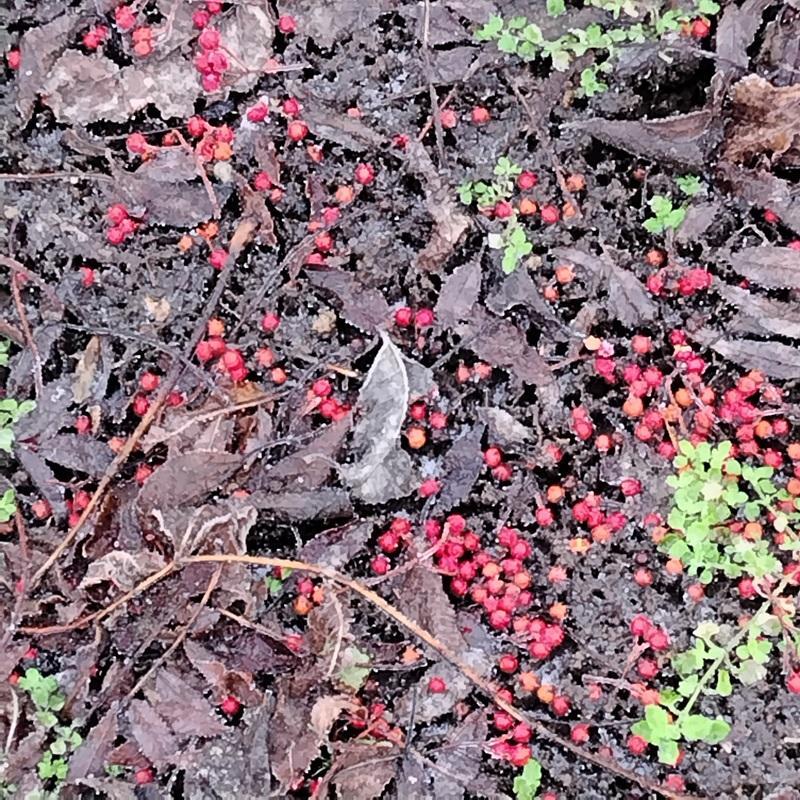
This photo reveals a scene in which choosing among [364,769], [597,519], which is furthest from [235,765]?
[597,519]

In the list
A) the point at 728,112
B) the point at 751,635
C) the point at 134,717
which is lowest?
the point at 134,717

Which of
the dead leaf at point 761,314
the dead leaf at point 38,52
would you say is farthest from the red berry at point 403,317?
the dead leaf at point 38,52

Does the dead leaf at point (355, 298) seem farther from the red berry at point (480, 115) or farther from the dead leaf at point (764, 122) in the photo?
the dead leaf at point (764, 122)

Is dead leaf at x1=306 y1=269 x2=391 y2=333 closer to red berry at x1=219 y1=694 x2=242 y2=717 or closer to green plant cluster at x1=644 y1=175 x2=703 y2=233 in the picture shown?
green plant cluster at x1=644 y1=175 x2=703 y2=233

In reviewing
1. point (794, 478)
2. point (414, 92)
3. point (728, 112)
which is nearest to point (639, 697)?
point (794, 478)

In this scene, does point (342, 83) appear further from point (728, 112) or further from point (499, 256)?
point (728, 112)

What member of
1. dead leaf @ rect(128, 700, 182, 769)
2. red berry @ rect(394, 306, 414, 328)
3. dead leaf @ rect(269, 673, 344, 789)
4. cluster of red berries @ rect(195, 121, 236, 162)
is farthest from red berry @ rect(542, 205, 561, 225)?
dead leaf @ rect(128, 700, 182, 769)
